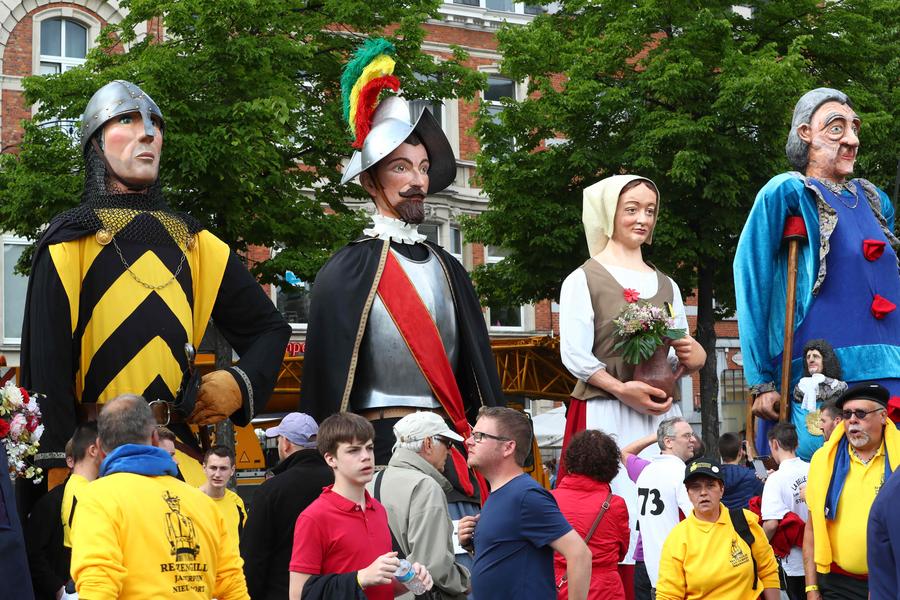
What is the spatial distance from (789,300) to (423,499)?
2.75 meters

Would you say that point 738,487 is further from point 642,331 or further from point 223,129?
point 223,129

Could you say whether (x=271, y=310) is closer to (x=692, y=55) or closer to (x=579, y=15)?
(x=692, y=55)

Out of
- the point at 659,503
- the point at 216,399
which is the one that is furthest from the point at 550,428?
the point at 216,399

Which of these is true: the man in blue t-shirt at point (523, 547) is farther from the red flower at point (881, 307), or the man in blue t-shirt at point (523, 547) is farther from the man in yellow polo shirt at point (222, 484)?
the man in yellow polo shirt at point (222, 484)

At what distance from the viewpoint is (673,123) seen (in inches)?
814

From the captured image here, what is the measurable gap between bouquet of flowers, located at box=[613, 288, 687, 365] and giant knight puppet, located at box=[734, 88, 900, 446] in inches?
16.5

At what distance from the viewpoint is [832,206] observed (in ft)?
25.5

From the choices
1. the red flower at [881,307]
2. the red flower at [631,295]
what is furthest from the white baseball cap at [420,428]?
the red flower at [881,307]

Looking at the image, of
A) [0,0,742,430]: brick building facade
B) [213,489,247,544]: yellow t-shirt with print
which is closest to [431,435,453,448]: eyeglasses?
[213,489,247,544]: yellow t-shirt with print

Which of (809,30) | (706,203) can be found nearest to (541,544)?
(706,203)

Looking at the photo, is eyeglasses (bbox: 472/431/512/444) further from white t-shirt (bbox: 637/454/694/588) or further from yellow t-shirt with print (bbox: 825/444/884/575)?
white t-shirt (bbox: 637/454/694/588)

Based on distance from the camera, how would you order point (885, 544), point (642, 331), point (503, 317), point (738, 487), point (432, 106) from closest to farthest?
point (885, 544) < point (642, 331) < point (738, 487) < point (432, 106) < point (503, 317)

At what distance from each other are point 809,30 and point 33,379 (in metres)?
18.2

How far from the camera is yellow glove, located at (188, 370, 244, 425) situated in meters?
6.54
